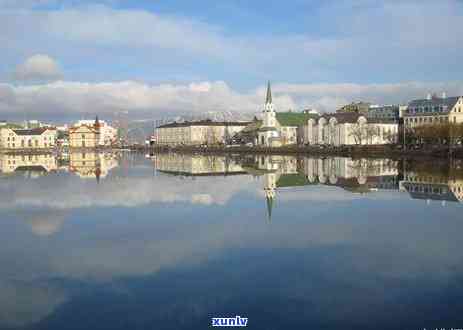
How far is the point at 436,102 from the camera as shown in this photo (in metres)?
64.2

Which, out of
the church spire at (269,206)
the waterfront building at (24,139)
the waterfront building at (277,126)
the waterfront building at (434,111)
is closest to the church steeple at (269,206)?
the church spire at (269,206)

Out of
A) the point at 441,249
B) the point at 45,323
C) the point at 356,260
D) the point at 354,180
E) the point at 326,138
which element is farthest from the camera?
the point at 326,138

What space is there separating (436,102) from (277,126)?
91.9 ft

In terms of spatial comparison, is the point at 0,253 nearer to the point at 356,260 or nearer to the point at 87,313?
the point at 87,313

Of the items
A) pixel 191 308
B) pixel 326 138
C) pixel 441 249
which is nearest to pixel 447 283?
pixel 441 249

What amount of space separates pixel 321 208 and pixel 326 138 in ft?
201

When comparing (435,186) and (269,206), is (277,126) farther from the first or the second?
(269,206)

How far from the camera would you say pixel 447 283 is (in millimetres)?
7609

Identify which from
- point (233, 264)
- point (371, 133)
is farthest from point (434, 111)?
point (233, 264)

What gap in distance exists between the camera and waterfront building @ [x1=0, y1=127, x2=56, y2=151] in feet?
353

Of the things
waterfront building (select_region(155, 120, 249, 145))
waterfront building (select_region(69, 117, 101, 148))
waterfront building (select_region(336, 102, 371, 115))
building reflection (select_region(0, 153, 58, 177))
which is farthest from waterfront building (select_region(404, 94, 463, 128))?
waterfront building (select_region(69, 117, 101, 148))

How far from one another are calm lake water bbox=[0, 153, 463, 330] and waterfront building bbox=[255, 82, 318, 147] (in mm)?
68464

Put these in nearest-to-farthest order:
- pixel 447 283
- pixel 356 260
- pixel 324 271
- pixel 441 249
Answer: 1. pixel 447 283
2. pixel 324 271
3. pixel 356 260
4. pixel 441 249

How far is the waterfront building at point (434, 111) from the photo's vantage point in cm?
6166
